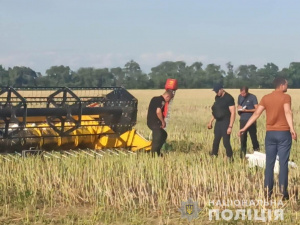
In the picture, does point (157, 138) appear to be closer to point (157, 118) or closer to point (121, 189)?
point (157, 118)

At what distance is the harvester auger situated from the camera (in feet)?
34.8

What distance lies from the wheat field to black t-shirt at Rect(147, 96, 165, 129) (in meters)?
1.02

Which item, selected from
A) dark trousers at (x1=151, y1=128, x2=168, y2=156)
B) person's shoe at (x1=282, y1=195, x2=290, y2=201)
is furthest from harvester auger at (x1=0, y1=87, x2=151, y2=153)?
person's shoe at (x1=282, y1=195, x2=290, y2=201)

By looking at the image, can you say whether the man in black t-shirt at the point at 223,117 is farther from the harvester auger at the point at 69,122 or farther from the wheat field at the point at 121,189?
the harvester auger at the point at 69,122

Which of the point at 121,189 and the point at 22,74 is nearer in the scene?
the point at 121,189

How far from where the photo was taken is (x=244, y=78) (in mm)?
85000

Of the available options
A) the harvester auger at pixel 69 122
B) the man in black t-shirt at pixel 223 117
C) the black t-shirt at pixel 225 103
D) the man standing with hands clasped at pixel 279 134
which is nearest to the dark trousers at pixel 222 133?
the man in black t-shirt at pixel 223 117

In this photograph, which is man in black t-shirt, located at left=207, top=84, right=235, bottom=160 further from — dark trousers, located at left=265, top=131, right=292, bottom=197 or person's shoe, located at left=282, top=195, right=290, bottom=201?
person's shoe, located at left=282, top=195, right=290, bottom=201

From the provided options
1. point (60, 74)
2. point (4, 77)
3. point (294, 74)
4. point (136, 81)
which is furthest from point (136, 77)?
point (294, 74)

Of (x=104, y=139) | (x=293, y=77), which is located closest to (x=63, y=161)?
(x=104, y=139)

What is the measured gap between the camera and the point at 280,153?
24.2ft

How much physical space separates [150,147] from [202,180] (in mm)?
3738

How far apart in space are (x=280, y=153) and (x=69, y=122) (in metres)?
5.18

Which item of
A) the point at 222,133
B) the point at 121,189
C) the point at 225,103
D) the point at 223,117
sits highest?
the point at 225,103
